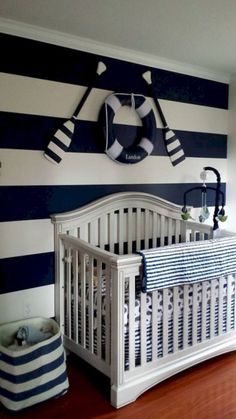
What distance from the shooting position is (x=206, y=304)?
7.83ft

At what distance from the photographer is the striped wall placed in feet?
7.59

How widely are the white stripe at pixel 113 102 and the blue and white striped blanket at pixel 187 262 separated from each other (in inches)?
43.4

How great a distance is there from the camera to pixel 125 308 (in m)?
2.03

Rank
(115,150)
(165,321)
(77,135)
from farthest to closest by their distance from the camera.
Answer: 1. (115,150)
2. (77,135)
3. (165,321)

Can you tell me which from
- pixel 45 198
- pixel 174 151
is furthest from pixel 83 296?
pixel 174 151

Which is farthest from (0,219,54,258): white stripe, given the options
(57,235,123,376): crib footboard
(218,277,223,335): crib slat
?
(218,277,223,335): crib slat

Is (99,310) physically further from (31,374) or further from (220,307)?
(220,307)

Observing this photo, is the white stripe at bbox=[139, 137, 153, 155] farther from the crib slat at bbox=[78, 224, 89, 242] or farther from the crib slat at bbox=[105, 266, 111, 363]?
the crib slat at bbox=[105, 266, 111, 363]

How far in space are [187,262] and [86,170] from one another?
0.97 m

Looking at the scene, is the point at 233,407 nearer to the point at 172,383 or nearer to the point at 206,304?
the point at 172,383

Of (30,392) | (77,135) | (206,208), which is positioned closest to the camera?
(30,392)

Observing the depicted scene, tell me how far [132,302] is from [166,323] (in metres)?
0.32

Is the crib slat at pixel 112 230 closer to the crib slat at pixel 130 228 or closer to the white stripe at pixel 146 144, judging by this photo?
the crib slat at pixel 130 228

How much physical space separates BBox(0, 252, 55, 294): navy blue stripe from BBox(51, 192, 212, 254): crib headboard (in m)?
0.22
